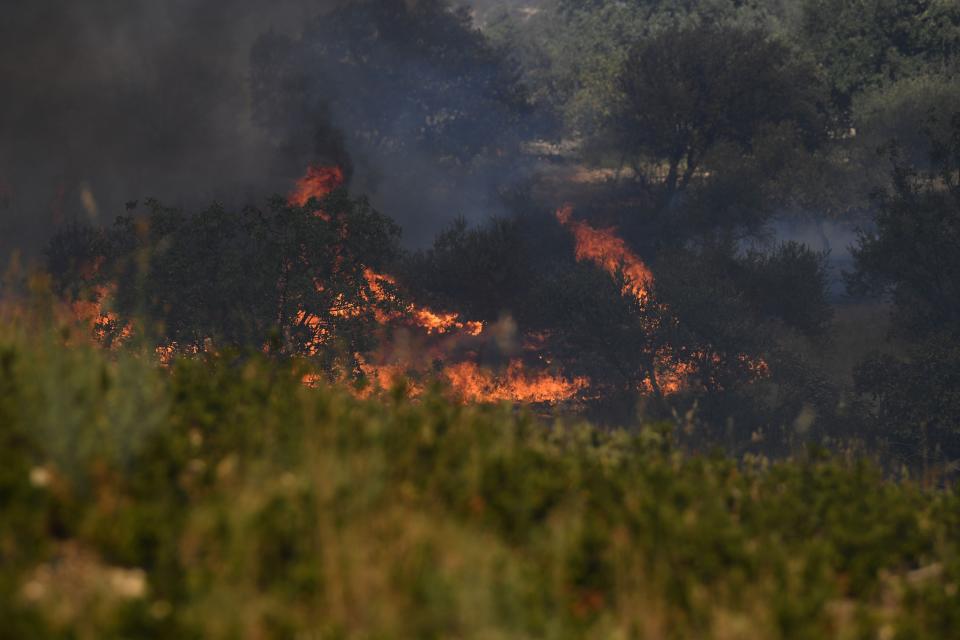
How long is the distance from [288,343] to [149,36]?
1647 inches

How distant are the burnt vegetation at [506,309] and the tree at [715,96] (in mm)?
257

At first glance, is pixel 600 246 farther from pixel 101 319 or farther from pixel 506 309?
pixel 101 319

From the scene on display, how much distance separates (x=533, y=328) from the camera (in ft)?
158

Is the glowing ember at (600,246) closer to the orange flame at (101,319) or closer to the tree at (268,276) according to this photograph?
the tree at (268,276)

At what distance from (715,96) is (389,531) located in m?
Answer: 59.6

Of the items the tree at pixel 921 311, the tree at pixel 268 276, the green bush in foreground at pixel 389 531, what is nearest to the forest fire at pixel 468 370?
the tree at pixel 268 276

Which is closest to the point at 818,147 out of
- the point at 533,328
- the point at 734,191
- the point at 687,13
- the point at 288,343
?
the point at 734,191

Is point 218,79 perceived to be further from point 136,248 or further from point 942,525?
point 942,525

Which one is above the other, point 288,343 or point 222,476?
point 288,343

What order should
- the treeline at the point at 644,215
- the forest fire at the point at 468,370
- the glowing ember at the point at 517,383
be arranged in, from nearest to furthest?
the treeline at the point at 644,215 → the forest fire at the point at 468,370 → the glowing ember at the point at 517,383

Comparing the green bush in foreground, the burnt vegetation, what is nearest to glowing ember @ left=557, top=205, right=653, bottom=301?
the burnt vegetation

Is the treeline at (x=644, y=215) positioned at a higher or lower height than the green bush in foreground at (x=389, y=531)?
higher

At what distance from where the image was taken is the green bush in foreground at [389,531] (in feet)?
19.4

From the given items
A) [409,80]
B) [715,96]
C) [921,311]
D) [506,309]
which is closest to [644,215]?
[715,96]
